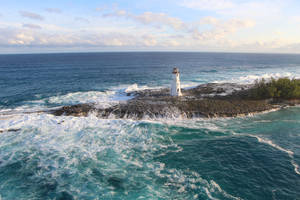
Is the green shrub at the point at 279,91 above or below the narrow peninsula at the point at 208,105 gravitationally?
above

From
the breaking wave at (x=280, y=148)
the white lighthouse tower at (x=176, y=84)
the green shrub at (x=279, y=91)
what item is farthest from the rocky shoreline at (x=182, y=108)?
the breaking wave at (x=280, y=148)

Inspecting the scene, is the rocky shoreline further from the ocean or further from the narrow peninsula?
the ocean

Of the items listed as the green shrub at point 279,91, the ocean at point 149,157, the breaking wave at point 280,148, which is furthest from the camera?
the green shrub at point 279,91

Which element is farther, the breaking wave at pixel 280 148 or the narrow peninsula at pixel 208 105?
the narrow peninsula at pixel 208 105

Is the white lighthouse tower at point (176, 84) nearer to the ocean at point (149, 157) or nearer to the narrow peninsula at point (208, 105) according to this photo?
the narrow peninsula at point (208, 105)

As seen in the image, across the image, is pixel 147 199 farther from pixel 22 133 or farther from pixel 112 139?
pixel 22 133

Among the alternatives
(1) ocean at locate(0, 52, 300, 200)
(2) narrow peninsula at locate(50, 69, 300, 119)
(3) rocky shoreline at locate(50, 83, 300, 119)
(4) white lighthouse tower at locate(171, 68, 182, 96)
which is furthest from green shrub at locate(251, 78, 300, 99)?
(4) white lighthouse tower at locate(171, 68, 182, 96)

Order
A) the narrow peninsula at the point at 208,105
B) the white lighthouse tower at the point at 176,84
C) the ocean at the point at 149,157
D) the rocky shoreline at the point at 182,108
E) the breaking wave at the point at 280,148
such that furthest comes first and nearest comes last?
the white lighthouse tower at the point at 176,84
the narrow peninsula at the point at 208,105
the rocky shoreline at the point at 182,108
the breaking wave at the point at 280,148
the ocean at the point at 149,157

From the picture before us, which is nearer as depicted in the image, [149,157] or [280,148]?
[149,157]

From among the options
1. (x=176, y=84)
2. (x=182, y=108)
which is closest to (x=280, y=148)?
(x=182, y=108)

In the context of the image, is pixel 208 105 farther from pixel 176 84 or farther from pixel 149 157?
pixel 149 157

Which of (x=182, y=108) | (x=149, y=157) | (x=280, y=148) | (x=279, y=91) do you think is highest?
(x=279, y=91)

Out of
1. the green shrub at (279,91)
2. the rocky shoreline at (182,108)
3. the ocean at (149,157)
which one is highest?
the green shrub at (279,91)
